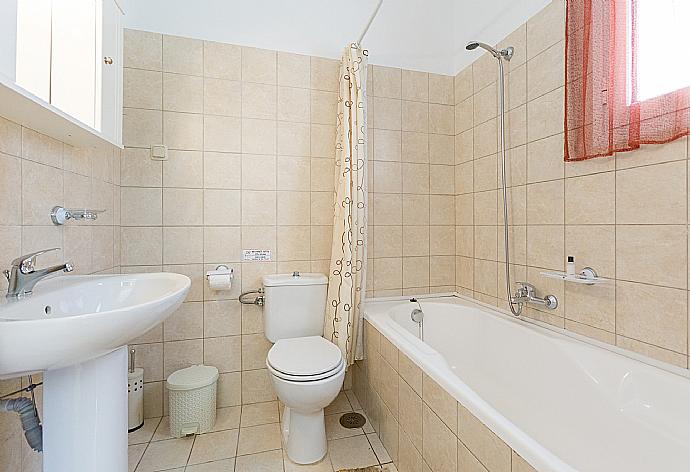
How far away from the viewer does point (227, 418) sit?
199cm

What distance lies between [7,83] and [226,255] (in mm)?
1358

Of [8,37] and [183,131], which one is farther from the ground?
[183,131]

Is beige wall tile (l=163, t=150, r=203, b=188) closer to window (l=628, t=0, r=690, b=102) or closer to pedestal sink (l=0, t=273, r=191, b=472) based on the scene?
pedestal sink (l=0, t=273, r=191, b=472)

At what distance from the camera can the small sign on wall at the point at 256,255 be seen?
2119 millimetres

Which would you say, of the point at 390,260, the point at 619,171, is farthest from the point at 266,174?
the point at 619,171

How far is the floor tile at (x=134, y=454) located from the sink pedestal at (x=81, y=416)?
642 millimetres

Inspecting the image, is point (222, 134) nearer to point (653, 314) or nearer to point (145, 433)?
point (145, 433)

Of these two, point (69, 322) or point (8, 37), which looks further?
point (8, 37)

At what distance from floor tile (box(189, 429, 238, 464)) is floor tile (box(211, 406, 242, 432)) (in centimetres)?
4

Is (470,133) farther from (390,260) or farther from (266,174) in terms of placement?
(266,174)

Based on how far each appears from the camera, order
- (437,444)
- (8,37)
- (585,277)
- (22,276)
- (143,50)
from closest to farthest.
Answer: (8,37)
(22,276)
(437,444)
(585,277)
(143,50)

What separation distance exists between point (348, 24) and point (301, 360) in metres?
2.08

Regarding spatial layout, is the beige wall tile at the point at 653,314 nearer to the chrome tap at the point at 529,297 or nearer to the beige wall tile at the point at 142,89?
the chrome tap at the point at 529,297

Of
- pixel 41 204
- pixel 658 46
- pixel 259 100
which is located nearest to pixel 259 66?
pixel 259 100
